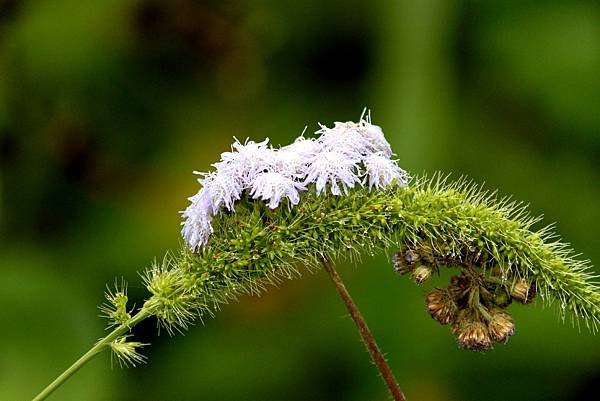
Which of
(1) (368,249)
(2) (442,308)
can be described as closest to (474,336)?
(2) (442,308)

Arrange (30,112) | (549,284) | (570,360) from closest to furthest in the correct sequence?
1. (549,284)
2. (570,360)
3. (30,112)

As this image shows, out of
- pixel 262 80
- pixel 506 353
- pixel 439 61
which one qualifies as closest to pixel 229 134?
pixel 262 80

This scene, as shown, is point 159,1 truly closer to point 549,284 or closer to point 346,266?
point 346,266

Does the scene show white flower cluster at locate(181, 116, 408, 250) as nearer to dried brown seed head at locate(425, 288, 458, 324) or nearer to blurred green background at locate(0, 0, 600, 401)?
dried brown seed head at locate(425, 288, 458, 324)

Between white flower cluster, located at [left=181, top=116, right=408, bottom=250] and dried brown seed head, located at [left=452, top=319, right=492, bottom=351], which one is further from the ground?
white flower cluster, located at [left=181, top=116, right=408, bottom=250]

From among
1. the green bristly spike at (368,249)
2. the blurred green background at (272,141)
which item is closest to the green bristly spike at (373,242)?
the green bristly spike at (368,249)

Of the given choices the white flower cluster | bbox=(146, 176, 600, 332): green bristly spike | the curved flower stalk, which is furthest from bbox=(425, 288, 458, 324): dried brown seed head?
the white flower cluster

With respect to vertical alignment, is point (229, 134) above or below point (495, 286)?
above
